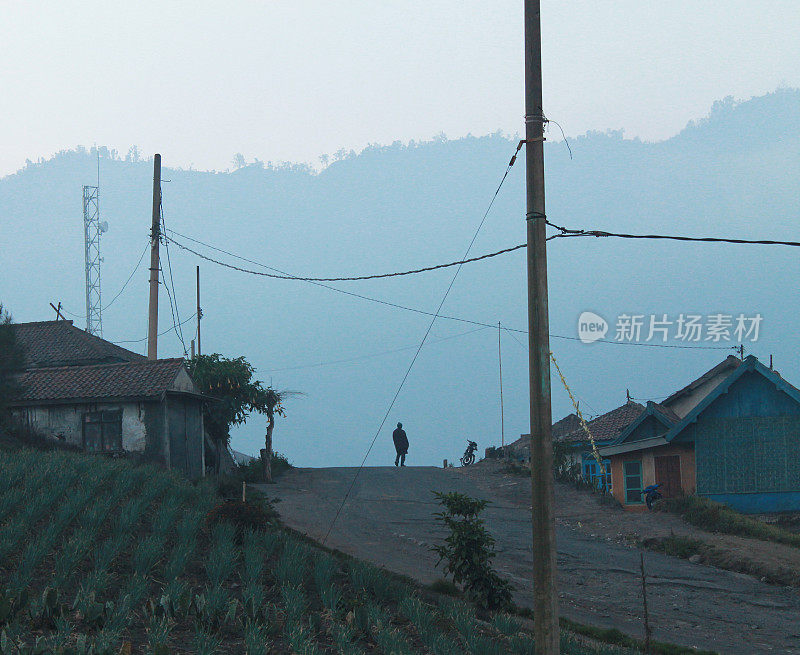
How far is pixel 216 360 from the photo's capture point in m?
35.3

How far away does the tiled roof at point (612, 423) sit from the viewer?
4303 cm

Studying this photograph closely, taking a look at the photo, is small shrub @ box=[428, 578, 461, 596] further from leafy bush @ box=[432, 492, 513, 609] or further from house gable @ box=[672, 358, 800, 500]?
house gable @ box=[672, 358, 800, 500]

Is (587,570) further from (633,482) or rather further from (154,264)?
(154,264)

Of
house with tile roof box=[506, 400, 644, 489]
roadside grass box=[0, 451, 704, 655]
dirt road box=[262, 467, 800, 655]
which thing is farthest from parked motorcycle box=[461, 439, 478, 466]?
roadside grass box=[0, 451, 704, 655]

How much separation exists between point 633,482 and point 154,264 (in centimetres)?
1944

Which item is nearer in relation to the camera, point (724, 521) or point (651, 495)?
point (724, 521)

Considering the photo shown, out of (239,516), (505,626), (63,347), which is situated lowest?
(505,626)

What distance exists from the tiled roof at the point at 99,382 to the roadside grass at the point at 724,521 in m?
17.9

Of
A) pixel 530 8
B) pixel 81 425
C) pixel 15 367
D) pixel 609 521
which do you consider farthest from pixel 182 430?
pixel 530 8

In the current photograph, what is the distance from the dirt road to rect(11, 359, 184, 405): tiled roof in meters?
5.56

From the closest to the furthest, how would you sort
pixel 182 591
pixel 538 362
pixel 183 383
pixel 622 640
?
1. pixel 538 362
2. pixel 182 591
3. pixel 622 640
4. pixel 183 383

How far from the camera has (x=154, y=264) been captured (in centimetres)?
2961

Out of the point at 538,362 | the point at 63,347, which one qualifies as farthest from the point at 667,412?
the point at 63,347

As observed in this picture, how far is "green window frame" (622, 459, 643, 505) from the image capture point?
3231 cm
